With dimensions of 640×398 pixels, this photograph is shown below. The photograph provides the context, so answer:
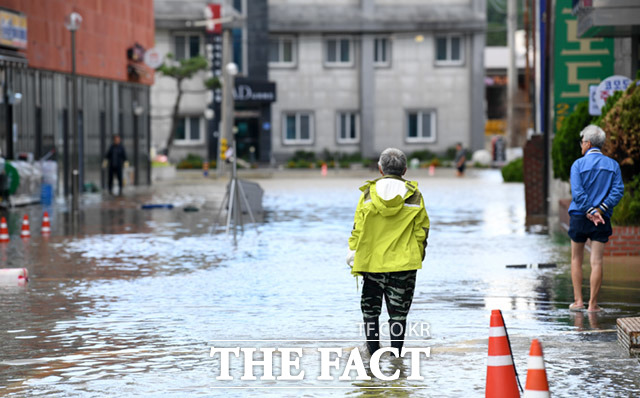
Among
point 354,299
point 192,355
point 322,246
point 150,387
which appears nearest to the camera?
point 150,387

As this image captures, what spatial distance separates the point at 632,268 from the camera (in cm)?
1597

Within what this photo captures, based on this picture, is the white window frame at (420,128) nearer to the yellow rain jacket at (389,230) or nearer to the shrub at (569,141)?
the shrub at (569,141)

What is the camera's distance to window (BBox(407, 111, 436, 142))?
7194 centimetres

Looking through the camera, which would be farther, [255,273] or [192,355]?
[255,273]

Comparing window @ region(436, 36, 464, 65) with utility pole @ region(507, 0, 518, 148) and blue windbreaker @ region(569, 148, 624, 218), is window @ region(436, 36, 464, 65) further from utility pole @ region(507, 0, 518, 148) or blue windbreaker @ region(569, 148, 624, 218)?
blue windbreaker @ region(569, 148, 624, 218)

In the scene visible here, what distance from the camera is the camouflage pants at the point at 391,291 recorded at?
955 cm

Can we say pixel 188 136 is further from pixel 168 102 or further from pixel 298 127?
pixel 298 127

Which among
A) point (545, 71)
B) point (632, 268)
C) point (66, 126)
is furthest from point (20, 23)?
point (632, 268)

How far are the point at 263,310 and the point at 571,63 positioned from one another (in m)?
16.6

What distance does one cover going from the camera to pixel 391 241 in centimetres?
→ 952

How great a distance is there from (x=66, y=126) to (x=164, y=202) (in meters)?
5.97

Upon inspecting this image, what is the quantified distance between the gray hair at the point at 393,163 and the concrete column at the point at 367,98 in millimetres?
61559

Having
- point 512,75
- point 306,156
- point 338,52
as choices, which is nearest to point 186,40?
point 338,52

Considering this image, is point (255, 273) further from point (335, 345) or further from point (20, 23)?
point (20, 23)
